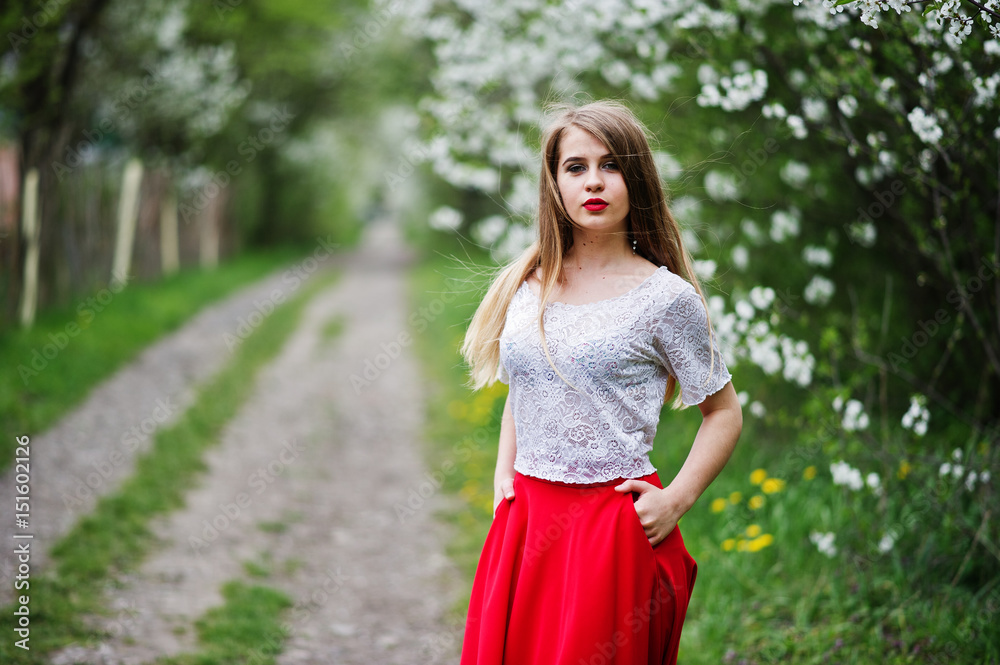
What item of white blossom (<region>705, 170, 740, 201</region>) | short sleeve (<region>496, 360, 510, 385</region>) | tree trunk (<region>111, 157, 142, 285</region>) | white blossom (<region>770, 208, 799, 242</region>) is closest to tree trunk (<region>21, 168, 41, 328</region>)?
tree trunk (<region>111, 157, 142, 285</region>)

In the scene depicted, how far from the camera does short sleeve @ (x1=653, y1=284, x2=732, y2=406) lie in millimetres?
1768

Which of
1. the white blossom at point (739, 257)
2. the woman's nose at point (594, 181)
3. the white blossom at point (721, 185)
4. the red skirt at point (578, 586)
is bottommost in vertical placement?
the red skirt at point (578, 586)

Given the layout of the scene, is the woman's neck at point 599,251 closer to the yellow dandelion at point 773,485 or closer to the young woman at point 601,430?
the young woman at point 601,430

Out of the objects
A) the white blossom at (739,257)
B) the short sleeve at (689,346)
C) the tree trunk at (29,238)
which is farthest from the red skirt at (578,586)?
the tree trunk at (29,238)

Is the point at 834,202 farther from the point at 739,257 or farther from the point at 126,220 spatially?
the point at 126,220

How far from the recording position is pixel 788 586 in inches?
133

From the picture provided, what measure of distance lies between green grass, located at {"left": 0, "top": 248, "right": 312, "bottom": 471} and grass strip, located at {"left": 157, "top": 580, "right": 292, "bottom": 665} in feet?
6.89

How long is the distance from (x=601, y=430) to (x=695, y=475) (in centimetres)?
24

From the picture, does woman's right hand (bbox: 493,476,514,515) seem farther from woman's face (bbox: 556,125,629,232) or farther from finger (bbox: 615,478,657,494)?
woman's face (bbox: 556,125,629,232)

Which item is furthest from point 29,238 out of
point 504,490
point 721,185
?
point 504,490

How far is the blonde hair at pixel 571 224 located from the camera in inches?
72.9

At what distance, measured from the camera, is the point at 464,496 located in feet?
17.0

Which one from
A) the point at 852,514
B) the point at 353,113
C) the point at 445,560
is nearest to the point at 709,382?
the point at 852,514

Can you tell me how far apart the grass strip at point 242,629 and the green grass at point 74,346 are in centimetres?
210
